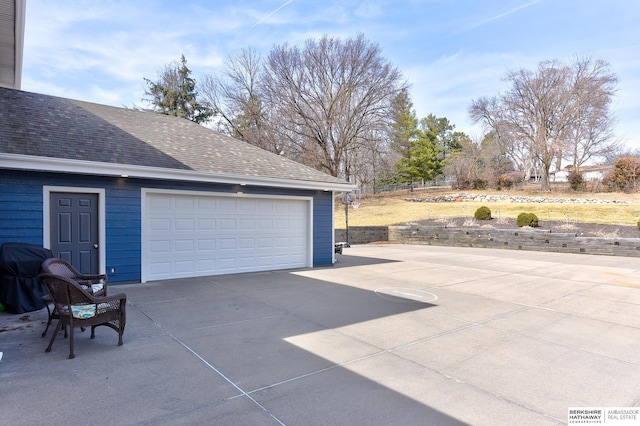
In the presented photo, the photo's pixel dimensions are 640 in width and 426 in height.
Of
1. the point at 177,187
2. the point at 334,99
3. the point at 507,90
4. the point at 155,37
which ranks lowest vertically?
the point at 177,187

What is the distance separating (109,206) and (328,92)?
74.6ft

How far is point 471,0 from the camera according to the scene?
1159 cm

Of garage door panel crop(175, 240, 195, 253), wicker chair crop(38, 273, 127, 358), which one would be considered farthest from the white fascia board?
wicker chair crop(38, 273, 127, 358)

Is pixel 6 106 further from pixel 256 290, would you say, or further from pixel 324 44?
pixel 324 44

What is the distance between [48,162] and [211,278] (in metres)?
3.97

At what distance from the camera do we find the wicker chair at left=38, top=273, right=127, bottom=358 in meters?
3.88

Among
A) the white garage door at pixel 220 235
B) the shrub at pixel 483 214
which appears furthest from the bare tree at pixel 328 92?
the white garage door at pixel 220 235

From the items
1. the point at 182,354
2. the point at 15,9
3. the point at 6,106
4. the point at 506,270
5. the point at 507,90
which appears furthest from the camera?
the point at 507,90

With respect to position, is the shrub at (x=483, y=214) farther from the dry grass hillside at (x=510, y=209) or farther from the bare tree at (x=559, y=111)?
the bare tree at (x=559, y=111)

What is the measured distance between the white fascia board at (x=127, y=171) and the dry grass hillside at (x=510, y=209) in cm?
1394

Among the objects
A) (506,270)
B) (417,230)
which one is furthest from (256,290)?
(417,230)

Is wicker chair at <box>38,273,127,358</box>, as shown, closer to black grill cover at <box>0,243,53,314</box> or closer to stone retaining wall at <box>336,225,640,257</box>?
black grill cover at <box>0,243,53,314</box>

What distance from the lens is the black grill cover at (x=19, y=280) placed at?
5.64 metres

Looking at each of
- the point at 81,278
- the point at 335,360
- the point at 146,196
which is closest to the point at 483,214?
the point at 146,196
